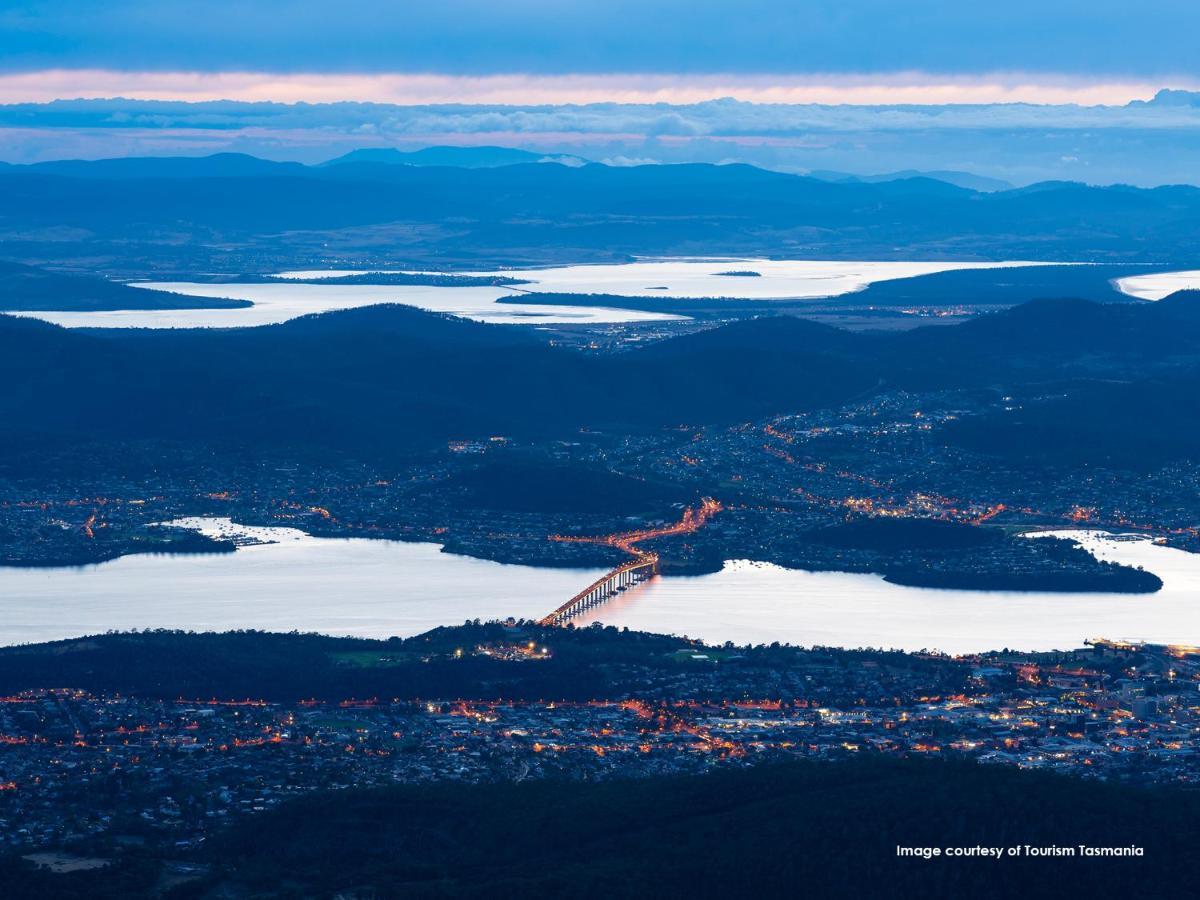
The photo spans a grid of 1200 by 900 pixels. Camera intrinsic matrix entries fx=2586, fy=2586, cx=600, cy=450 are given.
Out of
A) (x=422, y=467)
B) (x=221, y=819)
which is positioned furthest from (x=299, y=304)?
(x=221, y=819)

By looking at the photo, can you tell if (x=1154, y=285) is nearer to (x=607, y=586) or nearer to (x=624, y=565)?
(x=624, y=565)

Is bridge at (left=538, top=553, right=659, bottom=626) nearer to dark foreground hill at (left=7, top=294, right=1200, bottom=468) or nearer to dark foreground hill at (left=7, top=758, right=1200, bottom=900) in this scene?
dark foreground hill at (left=7, top=758, right=1200, bottom=900)

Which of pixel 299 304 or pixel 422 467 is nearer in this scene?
pixel 422 467

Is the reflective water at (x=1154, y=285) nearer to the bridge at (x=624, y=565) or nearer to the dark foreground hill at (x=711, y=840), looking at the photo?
the bridge at (x=624, y=565)

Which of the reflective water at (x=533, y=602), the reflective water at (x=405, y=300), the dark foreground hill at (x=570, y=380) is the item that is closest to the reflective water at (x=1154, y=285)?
the reflective water at (x=405, y=300)

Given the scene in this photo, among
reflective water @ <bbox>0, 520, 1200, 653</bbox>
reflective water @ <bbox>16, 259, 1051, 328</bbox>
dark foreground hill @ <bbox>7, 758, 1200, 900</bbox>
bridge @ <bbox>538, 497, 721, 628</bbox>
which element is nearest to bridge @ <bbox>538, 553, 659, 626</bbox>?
bridge @ <bbox>538, 497, 721, 628</bbox>

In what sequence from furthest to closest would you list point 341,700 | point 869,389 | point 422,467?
point 869,389 < point 422,467 < point 341,700

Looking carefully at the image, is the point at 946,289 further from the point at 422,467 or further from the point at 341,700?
the point at 341,700
